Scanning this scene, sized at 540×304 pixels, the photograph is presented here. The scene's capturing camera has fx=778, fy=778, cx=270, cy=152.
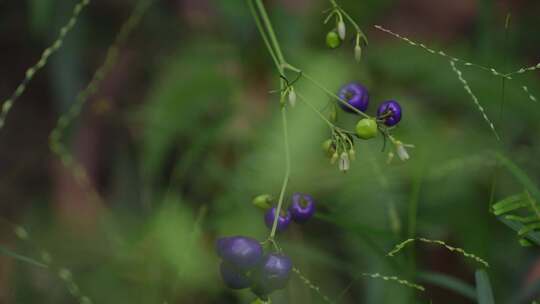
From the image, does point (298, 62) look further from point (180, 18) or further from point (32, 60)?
point (32, 60)

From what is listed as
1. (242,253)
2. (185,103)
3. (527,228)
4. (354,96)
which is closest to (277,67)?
(354,96)

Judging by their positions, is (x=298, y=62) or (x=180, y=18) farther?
(x=180, y=18)

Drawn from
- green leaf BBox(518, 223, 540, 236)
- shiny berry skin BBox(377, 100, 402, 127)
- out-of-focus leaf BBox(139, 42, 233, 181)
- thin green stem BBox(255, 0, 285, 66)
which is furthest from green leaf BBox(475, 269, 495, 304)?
out-of-focus leaf BBox(139, 42, 233, 181)

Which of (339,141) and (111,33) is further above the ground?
(339,141)

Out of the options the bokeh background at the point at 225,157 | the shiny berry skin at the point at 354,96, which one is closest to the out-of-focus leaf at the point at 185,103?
the bokeh background at the point at 225,157

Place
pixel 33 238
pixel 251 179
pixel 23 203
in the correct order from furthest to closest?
pixel 23 203, pixel 33 238, pixel 251 179

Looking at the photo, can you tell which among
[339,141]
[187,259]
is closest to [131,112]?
[187,259]

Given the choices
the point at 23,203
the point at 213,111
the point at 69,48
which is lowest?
the point at 23,203
